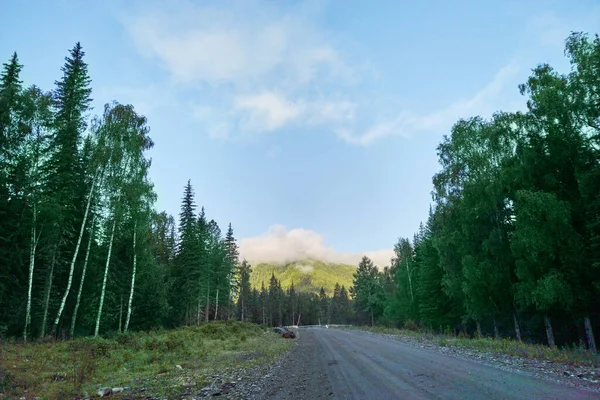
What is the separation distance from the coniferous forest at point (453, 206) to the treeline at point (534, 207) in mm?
80

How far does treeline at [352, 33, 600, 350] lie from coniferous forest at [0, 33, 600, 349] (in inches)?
3.2

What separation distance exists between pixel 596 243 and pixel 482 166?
10.3 m

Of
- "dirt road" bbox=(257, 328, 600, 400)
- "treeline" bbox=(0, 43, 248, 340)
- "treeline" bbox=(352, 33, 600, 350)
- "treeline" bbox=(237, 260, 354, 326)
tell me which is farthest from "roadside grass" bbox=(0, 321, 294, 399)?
"treeline" bbox=(237, 260, 354, 326)

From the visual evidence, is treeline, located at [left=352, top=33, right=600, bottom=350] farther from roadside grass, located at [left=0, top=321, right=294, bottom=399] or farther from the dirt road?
roadside grass, located at [left=0, top=321, right=294, bottom=399]

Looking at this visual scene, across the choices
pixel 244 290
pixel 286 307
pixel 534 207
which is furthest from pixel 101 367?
pixel 286 307

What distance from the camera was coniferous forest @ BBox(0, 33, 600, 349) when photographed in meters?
17.5

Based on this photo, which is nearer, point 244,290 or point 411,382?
point 411,382

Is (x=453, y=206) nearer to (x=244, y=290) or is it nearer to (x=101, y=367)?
(x=101, y=367)

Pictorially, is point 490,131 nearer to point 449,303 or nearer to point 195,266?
point 449,303

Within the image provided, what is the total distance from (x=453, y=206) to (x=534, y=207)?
9.85 metres

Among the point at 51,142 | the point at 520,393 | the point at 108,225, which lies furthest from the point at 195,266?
the point at 520,393

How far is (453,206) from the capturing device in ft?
89.9

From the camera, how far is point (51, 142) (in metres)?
22.1

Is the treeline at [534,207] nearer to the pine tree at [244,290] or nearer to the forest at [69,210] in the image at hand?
the forest at [69,210]
